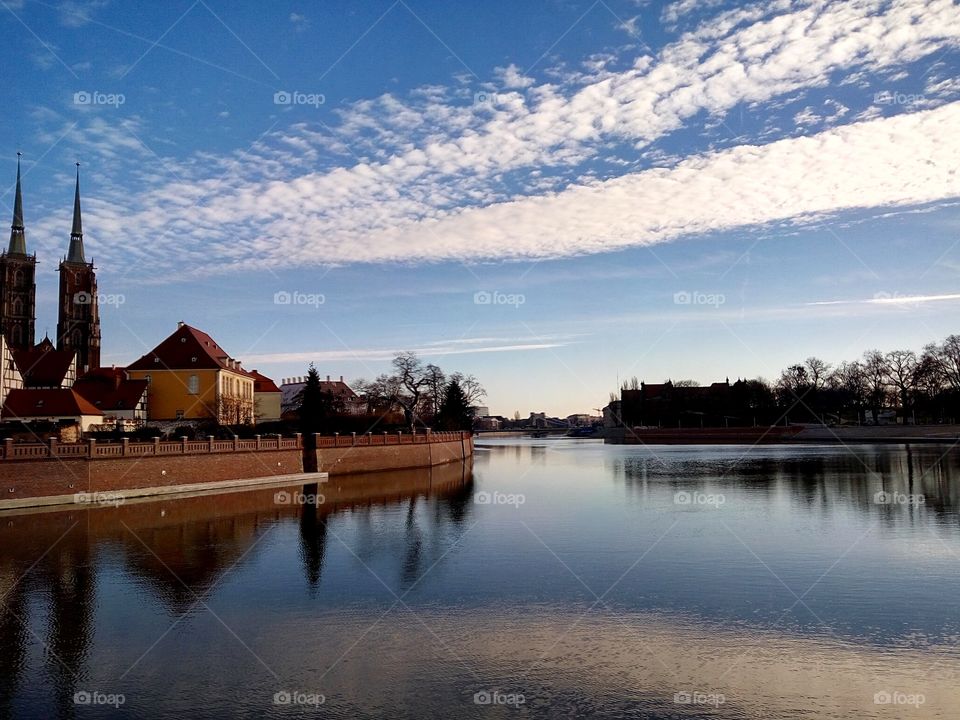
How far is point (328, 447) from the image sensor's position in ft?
144

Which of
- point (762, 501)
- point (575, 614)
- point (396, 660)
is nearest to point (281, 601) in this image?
point (396, 660)

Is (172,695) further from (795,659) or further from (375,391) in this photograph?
(375,391)

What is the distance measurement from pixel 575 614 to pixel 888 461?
4489cm

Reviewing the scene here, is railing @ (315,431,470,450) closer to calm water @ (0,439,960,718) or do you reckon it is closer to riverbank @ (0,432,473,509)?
riverbank @ (0,432,473,509)

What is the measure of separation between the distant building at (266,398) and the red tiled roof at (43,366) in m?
20.8

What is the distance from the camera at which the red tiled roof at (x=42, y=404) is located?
149ft

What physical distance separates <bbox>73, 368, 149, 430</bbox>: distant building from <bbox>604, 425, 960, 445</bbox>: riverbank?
68.8m

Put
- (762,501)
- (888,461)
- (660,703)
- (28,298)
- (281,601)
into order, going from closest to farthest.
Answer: (660,703) < (281,601) < (762,501) < (888,461) < (28,298)

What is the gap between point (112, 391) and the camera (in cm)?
5656

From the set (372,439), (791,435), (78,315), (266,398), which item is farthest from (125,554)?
(791,435)

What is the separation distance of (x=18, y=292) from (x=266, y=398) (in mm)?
30247

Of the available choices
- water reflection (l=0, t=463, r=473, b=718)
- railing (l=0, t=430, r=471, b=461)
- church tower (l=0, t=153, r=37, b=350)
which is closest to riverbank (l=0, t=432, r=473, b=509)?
railing (l=0, t=430, r=471, b=461)

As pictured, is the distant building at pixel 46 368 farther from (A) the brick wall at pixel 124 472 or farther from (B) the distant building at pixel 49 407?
(A) the brick wall at pixel 124 472

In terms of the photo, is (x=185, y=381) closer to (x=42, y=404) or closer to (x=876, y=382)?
(x=42, y=404)
